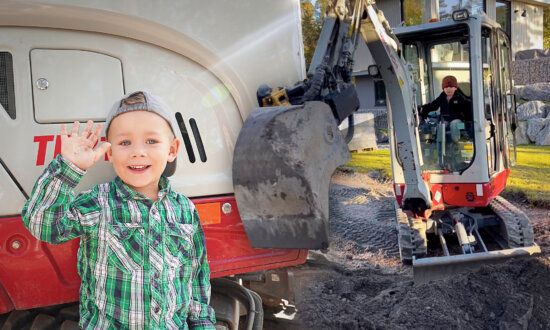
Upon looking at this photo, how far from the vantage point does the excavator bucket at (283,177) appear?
199cm

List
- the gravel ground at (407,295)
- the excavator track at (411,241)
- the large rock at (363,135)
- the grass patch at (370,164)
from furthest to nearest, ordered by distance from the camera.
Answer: the large rock at (363,135), the grass patch at (370,164), the excavator track at (411,241), the gravel ground at (407,295)

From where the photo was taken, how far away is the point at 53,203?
1.53m

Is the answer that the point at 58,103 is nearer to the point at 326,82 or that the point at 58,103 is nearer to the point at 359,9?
the point at 326,82

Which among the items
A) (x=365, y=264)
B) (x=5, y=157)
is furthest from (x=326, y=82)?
(x=365, y=264)

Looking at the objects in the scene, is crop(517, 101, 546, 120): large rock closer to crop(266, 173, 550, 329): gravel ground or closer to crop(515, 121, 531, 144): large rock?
crop(515, 121, 531, 144): large rock

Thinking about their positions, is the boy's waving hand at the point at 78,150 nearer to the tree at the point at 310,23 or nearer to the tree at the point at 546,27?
the tree at the point at 310,23

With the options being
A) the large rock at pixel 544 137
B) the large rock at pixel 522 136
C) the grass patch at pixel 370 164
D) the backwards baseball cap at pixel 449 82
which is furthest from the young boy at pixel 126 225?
the large rock at pixel 522 136

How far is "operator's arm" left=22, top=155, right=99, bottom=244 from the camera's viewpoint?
152 cm

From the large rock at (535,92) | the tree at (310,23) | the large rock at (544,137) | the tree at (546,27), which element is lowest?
the large rock at (544,137)

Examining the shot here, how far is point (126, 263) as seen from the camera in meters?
1.62

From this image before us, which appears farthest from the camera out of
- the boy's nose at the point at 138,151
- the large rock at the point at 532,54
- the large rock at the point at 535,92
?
the large rock at the point at 532,54

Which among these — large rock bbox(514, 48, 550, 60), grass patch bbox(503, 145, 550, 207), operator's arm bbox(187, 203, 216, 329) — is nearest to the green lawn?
grass patch bbox(503, 145, 550, 207)

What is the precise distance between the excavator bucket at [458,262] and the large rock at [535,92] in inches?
A: 428

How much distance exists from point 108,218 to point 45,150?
1.71 feet
